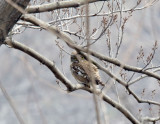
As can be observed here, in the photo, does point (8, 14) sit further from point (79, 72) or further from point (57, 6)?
point (79, 72)

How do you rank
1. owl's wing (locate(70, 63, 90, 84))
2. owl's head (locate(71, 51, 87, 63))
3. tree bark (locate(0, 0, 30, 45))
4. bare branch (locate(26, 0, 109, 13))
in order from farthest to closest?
owl's wing (locate(70, 63, 90, 84)), owl's head (locate(71, 51, 87, 63)), bare branch (locate(26, 0, 109, 13)), tree bark (locate(0, 0, 30, 45))

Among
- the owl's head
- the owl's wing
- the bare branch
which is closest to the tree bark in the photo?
the bare branch

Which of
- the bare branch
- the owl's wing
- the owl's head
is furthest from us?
the owl's wing

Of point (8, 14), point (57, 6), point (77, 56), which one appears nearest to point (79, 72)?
point (77, 56)

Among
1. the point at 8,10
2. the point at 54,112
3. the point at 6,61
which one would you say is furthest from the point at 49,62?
the point at 54,112

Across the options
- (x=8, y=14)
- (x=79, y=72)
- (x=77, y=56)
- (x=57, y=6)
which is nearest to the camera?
(x=8, y=14)

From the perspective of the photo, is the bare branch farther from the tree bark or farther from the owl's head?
the owl's head

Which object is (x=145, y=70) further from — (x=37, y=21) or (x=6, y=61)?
(x=6, y=61)

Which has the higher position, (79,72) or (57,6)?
(57,6)

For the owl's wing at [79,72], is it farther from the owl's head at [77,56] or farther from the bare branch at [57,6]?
the bare branch at [57,6]

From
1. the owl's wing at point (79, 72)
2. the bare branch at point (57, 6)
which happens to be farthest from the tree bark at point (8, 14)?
the owl's wing at point (79, 72)

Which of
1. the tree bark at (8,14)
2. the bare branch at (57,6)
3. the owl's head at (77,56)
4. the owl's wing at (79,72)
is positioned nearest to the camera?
the tree bark at (8,14)

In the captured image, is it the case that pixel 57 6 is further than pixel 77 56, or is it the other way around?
pixel 77 56

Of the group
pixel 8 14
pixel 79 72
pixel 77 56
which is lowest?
pixel 79 72
